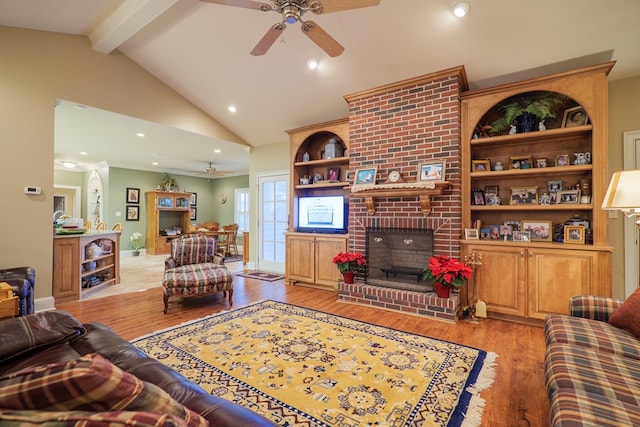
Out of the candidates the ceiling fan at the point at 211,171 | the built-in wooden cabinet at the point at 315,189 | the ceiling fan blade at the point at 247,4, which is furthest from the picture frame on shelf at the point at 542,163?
the ceiling fan at the point at 211,171

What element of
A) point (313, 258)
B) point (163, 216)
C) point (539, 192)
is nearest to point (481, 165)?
point (539, 192)

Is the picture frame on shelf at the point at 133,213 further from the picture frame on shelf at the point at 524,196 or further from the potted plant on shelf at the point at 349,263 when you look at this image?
the picture frame on shelf at the point at 524,196

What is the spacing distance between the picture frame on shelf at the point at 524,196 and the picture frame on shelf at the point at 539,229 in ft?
0.77

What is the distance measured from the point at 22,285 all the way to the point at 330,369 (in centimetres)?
288

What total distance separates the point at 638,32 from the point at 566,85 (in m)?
0.63

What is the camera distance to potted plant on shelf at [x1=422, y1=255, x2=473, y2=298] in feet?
10.5

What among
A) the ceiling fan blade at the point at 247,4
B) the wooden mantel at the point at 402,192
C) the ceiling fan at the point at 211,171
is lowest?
the wooden mantel at the point at 402,192

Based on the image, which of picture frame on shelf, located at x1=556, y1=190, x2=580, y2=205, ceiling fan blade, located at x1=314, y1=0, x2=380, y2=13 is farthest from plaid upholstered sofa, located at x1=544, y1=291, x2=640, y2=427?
ceiling fan blade, located at x1=314, y1=0, x2=380, y2=13

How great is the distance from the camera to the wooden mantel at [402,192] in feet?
11.1

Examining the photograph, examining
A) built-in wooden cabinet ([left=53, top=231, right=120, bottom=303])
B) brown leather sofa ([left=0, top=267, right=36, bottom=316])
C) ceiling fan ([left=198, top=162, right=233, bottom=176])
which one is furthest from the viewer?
ceiling fan ([left=198, top=162, right=233, bottom=176])

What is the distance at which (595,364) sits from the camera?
1.44 meters

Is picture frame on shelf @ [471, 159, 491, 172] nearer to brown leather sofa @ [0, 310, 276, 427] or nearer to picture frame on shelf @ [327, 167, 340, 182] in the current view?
picture frame on shelf @ [327, 167, 340, 182]

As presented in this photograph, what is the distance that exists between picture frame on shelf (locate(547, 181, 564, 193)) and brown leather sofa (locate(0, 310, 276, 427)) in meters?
3.90

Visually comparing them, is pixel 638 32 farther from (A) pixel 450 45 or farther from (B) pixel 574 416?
(B) pixel 574 416
